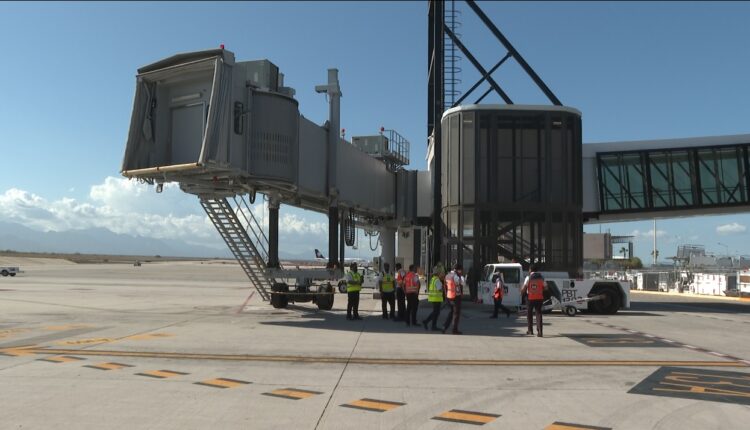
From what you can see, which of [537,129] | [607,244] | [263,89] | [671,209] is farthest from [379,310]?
[607,244]

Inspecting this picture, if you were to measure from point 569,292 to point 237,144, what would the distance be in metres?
14.3

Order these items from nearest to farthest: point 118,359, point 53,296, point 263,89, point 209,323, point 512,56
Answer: point 118,359 < point 209,323 < point 263,89 < point 53,296 < point 512,56

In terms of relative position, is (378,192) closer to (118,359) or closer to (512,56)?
(512,56)

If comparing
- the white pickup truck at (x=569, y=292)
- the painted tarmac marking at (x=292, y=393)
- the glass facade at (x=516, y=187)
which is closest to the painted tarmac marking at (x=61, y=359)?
the painted tarmac marking at (x=292, y=393)

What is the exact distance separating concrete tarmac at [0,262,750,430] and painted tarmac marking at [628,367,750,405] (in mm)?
31

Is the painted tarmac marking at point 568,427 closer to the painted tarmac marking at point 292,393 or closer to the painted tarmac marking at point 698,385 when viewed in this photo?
the painted tarmac marking at point 698,385

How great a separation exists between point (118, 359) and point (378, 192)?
22.8 m

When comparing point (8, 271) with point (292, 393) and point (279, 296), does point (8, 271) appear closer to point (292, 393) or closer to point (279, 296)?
point (279, 296)

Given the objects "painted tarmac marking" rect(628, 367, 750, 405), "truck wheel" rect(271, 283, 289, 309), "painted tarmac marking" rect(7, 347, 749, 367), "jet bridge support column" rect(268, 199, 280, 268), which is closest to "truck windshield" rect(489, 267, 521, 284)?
"truck wheel" rect(271, 283, 289, 309)

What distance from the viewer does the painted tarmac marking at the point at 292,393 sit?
8281 millimetres

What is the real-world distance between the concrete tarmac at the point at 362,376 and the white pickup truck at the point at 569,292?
460 centimetres

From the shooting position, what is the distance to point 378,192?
33.2m

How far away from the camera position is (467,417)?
7.29 m

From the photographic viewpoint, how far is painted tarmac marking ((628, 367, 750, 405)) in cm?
847
